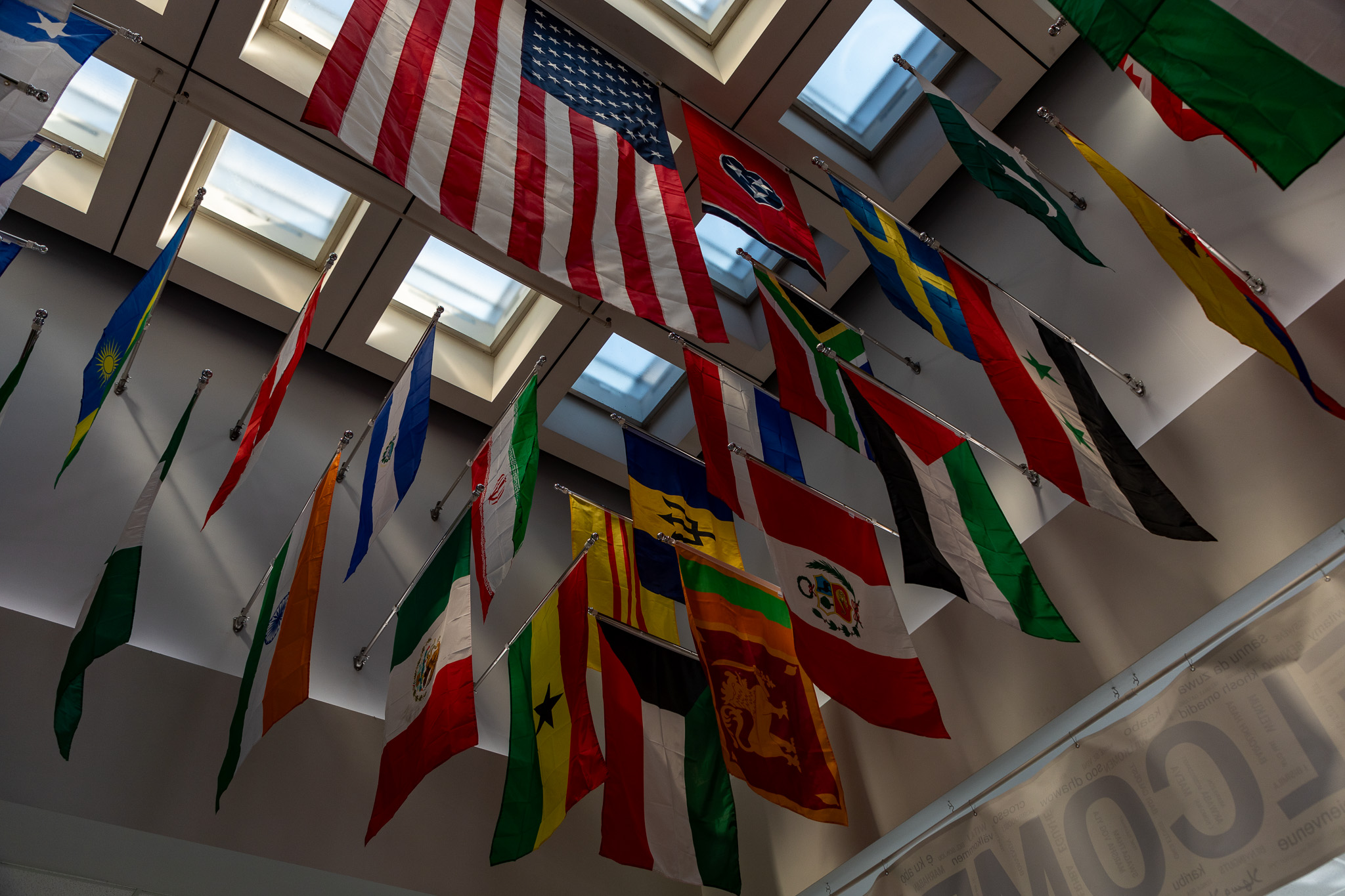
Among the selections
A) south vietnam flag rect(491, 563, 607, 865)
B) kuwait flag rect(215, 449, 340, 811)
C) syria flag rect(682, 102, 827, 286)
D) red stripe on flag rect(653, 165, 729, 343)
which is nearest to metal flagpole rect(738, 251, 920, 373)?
syria flag rect(682, 102, 827, 286)

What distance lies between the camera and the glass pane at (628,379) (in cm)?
752

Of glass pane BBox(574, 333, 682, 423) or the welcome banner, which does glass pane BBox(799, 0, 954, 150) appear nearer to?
glass pane BBox(574, 333, 682, 423)

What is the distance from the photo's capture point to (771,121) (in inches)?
235

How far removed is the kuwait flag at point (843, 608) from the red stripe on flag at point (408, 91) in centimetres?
211

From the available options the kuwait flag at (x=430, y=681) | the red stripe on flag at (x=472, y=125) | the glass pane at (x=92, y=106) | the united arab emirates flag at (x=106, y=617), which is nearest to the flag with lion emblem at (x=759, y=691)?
the kuwait flag at (x=430, y=681)

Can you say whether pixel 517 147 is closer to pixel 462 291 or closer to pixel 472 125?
pixel 472 125

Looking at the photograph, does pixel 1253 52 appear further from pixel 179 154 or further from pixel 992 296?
pixel 179 154

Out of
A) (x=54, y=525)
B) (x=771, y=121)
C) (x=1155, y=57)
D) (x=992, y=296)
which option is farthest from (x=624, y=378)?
(x=1155, y=57)

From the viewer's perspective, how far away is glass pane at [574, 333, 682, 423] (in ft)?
24.7

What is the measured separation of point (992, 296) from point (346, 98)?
131 inches

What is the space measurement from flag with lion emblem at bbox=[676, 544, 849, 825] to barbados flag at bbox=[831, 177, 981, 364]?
63.8 inches

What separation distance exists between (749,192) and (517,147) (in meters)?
1.55

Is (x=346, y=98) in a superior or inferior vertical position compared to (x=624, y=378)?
superior

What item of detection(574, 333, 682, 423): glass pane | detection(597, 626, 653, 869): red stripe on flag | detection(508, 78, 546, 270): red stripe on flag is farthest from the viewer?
detection(574, 333, 682, 423): glass pane
